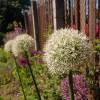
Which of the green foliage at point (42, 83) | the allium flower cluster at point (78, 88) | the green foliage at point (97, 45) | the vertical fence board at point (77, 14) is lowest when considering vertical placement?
the green foliage at point (42, 83)

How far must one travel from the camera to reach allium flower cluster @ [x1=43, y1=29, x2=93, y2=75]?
245cm

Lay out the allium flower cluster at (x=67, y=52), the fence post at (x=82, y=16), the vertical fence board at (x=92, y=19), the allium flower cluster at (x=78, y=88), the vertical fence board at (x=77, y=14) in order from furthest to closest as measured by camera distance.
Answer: the vertical fence board at (x=77, y=14), the fence post at (x=82, y=16), the vertical fence board at (x=92, y=19), the allium flower cluster at (x=78, y=88), the allium flower cluster at (x=67, y=52)

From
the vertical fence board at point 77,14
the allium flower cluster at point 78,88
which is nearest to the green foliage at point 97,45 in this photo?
the allium flower cluster at point 78,88

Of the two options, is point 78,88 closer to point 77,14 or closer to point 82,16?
point 82,16

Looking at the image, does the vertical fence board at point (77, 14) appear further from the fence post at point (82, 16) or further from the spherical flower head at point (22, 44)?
the spherical flower head at point (22, 44)

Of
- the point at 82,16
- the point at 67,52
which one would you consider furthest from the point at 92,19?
the point at 67,52

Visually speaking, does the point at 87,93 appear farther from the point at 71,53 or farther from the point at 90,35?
the point at 71,53

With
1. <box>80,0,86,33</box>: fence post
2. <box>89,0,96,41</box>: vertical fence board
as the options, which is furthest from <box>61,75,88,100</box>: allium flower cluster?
<box>80,0,86,33</box>: fence post

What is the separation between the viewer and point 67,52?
96.2 inches

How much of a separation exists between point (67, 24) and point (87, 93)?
180 cm

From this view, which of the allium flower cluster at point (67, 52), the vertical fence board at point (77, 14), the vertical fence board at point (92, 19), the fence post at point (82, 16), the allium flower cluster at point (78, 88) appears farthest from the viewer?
the vertical fence board at point (77, 14)

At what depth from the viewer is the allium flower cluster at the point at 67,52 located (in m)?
2.45

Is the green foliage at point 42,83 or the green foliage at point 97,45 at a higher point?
the green foliage at point 97,45

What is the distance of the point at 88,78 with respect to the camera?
14.5 ft
